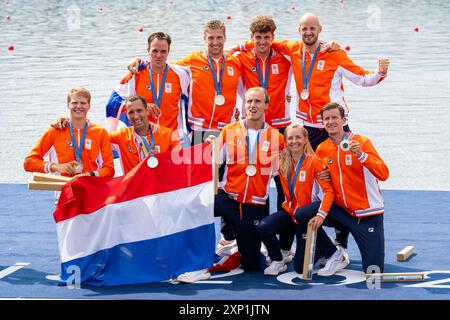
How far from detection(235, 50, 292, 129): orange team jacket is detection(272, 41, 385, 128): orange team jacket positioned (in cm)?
11

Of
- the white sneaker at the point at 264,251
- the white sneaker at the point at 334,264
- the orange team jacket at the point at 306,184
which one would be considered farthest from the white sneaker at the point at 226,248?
the white sneaker at the point at 334,264

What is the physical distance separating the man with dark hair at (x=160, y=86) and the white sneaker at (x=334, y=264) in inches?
65.5

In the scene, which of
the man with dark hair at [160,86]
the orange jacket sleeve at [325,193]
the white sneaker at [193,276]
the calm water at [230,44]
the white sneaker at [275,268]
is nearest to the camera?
the white sneaker at [193,276]

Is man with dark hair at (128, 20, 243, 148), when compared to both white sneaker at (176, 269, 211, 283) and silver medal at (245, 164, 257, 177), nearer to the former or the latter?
silver medal at (245, 164, 257, 177)

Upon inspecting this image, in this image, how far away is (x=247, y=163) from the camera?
761 cm

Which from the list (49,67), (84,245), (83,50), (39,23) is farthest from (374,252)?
(39,23)

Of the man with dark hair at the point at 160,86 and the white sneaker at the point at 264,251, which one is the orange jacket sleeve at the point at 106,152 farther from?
the white sneaker at the point at 264,251

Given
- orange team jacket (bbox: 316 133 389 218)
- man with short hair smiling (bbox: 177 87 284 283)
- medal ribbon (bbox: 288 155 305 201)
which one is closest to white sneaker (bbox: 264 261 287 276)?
man with short hair smiling (bbox: 177 87 284 283)

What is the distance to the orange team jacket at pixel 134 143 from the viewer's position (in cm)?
761

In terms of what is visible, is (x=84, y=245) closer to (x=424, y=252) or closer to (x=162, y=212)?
(x=162, y=212)

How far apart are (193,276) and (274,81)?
206 centimetres

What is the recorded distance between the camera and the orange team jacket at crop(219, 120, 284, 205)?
7.61 meters

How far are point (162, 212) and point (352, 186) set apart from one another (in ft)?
4.80

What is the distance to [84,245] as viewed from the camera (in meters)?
7.23
